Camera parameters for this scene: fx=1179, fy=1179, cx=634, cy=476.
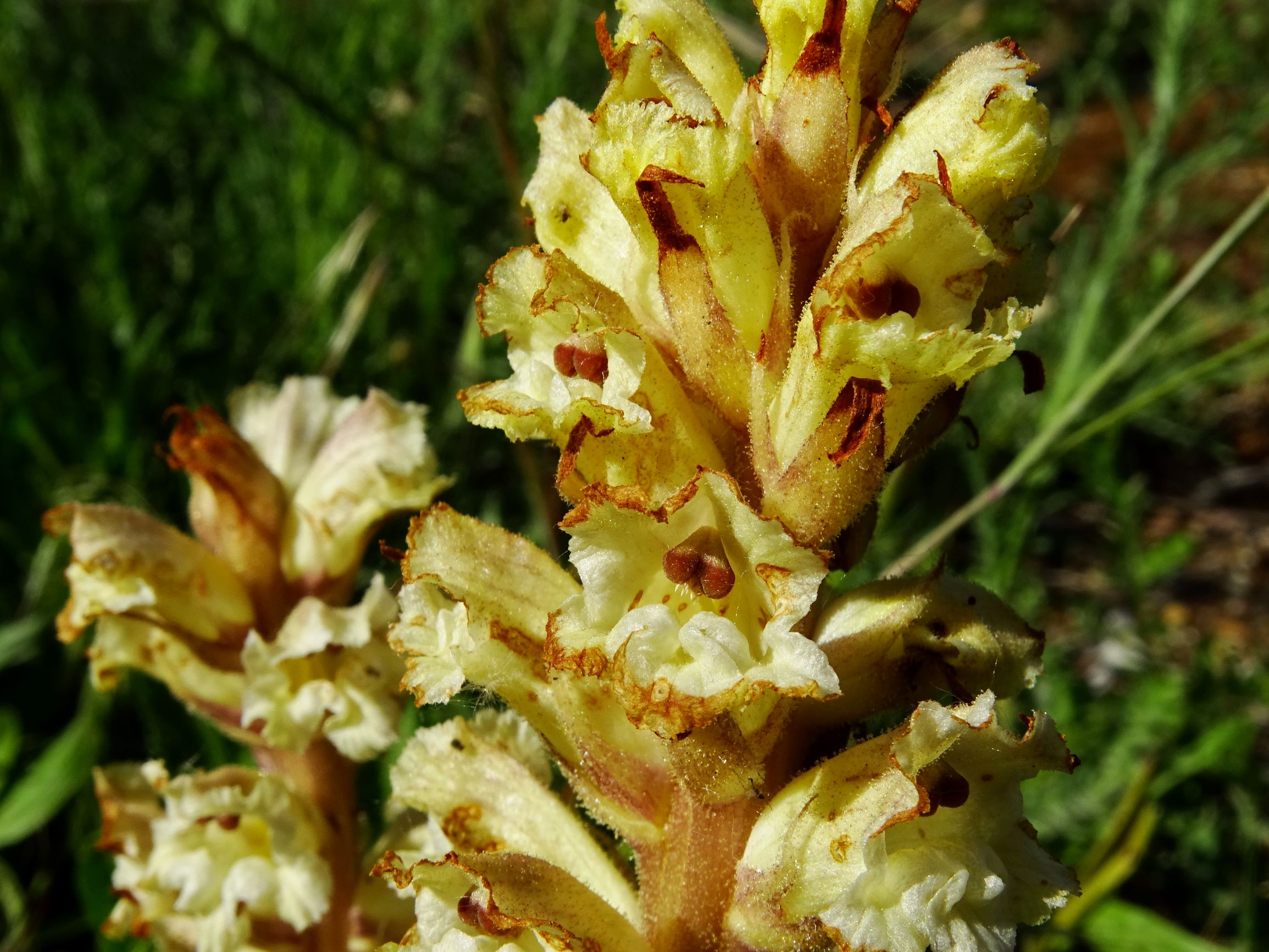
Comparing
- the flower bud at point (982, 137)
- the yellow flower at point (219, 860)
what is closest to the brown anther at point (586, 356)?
the flower bud at point (982, 137)

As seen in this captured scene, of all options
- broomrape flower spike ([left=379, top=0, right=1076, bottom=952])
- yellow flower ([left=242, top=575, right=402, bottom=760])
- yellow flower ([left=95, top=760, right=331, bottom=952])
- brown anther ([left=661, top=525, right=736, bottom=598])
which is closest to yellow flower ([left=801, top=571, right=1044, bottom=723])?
broomrape flower spike ([left=379, top=0, right=1076, bottom=952])

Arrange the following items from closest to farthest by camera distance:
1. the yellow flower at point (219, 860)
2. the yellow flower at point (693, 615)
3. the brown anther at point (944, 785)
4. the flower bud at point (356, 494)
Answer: the yellow flower at point (693, 615) → the brown anther at point (944, 785) → the yellow flower at point (219, 860) → the flower bud at point (356, 494)

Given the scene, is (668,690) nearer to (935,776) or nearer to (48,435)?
(935,776)

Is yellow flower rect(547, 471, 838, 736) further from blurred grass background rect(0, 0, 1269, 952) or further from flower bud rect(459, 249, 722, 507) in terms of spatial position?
blurred grass background rect(0, 0, 1269, 952)

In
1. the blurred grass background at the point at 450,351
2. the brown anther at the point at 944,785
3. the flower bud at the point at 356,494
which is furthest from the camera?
the blurred grass background at the point at 450,351

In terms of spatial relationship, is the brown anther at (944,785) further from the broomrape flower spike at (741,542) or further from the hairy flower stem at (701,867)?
the hairy flower stem at (701,867)

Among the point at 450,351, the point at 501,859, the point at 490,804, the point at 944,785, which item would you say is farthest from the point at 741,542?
the point at 450,351
